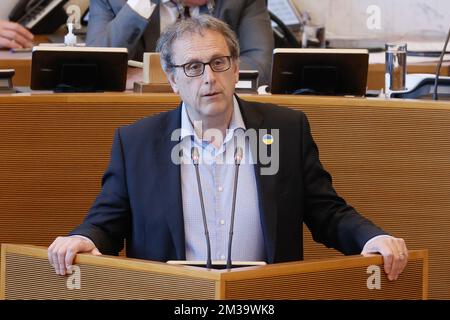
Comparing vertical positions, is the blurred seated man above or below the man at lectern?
above

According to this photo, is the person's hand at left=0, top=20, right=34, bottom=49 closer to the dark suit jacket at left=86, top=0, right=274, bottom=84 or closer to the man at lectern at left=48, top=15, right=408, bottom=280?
the dark suit jacket at left=86, top=0, right=274, bottom=84

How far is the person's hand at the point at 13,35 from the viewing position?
6352mm

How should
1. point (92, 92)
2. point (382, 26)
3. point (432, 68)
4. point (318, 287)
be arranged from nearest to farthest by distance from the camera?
point (318, 287) → point (92, 92) → point (432, 68) → point (382, 26)

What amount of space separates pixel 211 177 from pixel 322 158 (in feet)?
3.26

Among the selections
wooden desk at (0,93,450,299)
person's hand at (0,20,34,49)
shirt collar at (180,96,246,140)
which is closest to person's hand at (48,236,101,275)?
shirt collar at (180,96,246,140)

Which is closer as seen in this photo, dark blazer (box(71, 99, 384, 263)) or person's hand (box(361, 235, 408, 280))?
person's hand (box(361, 235, 408, 280))

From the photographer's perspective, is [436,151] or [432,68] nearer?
[436,151]

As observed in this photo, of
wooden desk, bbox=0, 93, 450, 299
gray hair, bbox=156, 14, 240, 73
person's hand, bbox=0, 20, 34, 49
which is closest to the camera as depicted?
gray hair, bbox=156, 14, 240, 73

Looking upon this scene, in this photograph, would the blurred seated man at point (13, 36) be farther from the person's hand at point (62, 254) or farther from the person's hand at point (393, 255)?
the person's hand at point (393, 255)

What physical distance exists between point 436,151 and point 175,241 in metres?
1.32

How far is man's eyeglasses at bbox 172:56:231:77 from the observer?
3.11m

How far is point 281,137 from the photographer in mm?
3227

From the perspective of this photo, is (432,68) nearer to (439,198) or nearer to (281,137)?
(439,198)

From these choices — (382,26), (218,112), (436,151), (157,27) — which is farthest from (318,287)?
(382,26)
